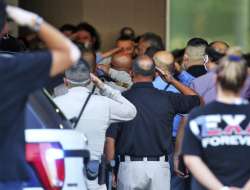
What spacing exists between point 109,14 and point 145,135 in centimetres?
669

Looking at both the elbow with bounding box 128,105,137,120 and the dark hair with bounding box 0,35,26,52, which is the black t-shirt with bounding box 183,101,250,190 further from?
the dark hair with bounding box 0,35,26,52

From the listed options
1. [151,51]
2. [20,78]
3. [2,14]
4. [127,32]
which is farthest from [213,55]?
[127,32]

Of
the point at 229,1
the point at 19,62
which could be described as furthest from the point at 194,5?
the point at 19,62

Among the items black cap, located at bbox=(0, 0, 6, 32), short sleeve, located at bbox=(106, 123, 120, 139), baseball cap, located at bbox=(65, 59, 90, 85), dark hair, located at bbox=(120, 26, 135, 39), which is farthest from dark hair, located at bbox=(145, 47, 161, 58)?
black cap, located at bbox=(0, 0, 6, 32)

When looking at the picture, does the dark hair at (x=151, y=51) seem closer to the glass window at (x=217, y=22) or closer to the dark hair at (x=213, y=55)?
the dark hair at (x=213, y=55)

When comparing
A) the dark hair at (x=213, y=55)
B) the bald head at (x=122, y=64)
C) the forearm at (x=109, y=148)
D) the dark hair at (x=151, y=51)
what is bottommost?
the forearm at (x=109, y=148)

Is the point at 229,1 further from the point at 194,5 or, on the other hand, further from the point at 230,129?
the point at 230,129

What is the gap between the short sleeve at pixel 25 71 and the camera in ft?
17.3

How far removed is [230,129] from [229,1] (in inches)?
359

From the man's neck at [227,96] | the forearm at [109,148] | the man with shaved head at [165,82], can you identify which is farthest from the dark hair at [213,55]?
the man's neck at [227,96]

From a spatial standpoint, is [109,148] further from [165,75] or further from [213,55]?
[213,55]

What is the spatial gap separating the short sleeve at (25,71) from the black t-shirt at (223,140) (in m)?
1.27

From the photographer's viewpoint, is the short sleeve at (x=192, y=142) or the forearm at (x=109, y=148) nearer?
the short sleeve at (x=192, y=142)

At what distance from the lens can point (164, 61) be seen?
371 inches
